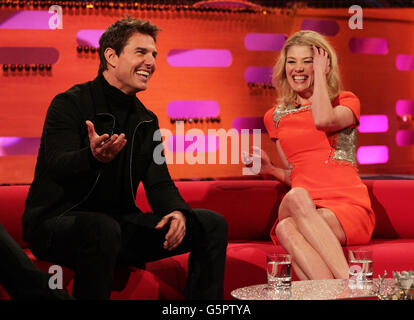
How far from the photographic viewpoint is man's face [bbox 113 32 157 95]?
210cm

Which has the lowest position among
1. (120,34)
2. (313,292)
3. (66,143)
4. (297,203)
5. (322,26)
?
(313,292)

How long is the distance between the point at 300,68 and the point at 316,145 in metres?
0.35

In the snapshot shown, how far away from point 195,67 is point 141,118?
6.21 feet

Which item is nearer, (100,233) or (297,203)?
(100,233)

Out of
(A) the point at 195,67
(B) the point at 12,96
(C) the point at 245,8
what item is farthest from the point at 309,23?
(B) the point at 12,96

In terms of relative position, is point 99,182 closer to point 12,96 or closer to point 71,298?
point 71,298

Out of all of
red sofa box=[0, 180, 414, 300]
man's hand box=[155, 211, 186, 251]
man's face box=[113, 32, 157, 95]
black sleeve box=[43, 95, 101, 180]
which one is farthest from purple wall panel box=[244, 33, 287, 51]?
man's hand box=[155, 211, 186, 251]

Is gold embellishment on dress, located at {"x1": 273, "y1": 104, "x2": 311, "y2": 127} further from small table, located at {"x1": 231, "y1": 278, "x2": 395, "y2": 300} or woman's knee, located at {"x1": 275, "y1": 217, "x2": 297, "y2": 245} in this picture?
small table, located at {"x1": 231, "y1": 278, "x2": 395, "y2": 300}

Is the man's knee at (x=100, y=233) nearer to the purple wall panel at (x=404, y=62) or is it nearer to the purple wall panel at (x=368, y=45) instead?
the purple wall panel at (x=368, y=45)

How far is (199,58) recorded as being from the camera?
395 cm

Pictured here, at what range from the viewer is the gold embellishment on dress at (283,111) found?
8.38 feet
